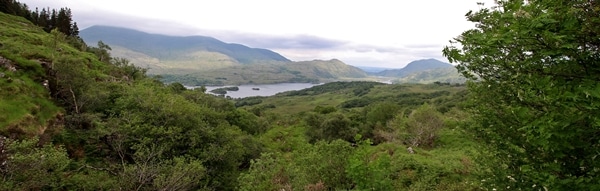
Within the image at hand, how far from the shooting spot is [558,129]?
21.2ft

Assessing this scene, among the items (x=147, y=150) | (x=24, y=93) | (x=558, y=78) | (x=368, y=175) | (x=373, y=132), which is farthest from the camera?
(x=373, y=132)

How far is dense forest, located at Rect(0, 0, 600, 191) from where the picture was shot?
260 inches

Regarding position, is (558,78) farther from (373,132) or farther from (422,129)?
(373,132)

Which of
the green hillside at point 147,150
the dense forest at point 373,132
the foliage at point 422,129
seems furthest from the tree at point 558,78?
the foliage at point 422,129

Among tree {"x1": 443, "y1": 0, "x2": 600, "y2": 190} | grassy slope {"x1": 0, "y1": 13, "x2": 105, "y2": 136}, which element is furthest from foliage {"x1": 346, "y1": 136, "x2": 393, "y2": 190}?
grassy slope {"x1": 0, "y1": 13, "x2": 105, "y2": 136}

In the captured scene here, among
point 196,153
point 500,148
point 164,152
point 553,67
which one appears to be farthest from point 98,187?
point 553,67

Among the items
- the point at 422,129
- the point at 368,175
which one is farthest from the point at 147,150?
the point at 422,129

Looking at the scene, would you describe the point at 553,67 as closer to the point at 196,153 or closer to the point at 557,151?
the point at 557,151

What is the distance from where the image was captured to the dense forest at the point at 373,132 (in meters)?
6.61

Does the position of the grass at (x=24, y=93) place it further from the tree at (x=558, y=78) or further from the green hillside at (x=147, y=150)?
the tree at (x=558, y=78)

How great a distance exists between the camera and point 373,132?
209 ft

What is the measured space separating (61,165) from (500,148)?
89.2ft

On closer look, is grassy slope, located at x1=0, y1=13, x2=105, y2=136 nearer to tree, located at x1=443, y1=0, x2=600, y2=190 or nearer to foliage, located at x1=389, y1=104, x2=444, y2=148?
tree, located at x1=443, y1=0, x2=600, y2=190

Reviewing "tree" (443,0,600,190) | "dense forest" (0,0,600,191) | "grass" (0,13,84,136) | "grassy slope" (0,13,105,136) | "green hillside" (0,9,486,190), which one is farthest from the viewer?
"grass" (0,13,84,136)
